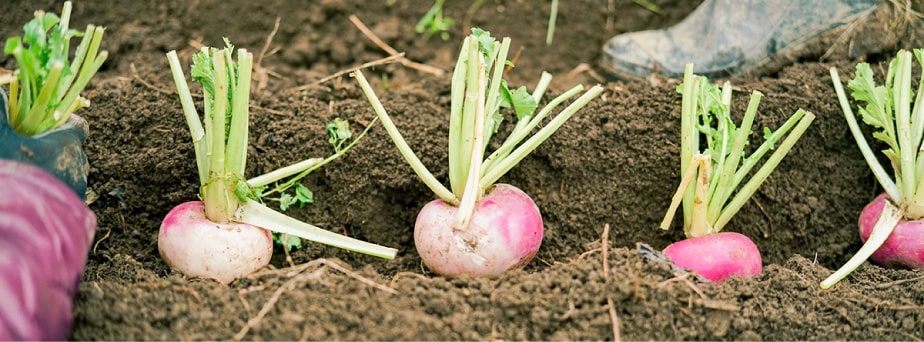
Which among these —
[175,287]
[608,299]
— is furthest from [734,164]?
[175,287]

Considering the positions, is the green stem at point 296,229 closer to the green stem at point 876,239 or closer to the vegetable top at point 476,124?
the vegetable top at point 476,124

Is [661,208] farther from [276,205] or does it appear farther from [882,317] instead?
[276,205]

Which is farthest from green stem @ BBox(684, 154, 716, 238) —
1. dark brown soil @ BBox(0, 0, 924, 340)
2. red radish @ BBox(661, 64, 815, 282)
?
dark brown soil @ BBox(0, 0, 924, 340)

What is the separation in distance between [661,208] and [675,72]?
700 millimetres

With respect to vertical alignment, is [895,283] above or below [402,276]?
above

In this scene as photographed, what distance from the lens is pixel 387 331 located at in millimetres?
1986

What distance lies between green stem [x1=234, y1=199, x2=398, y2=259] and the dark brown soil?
7 cm

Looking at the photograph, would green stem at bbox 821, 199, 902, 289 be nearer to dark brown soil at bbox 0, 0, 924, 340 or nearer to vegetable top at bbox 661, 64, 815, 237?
dark brown soil at bbox 0, 0, 924, 340

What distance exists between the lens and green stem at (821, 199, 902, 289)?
242 centimetres

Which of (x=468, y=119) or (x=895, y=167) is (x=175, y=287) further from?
(x=895, y=167)

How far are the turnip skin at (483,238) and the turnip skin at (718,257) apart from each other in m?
0.42

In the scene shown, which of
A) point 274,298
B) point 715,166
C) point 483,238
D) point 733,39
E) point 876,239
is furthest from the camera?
point 733,39

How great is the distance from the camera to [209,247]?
91.2 inches

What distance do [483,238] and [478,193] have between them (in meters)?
0.16
